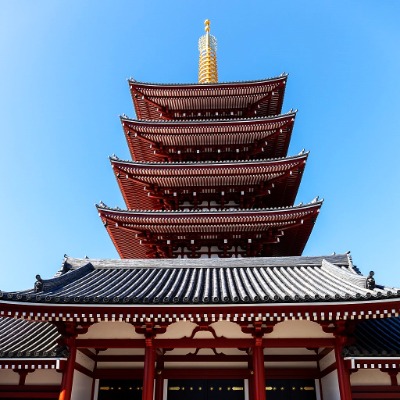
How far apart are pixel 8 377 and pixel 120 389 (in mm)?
3086

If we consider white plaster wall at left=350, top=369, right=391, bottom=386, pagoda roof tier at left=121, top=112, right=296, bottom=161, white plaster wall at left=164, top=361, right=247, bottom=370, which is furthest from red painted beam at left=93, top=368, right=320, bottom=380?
pagoda roof tier at left=121, top=112, right=296, bottom=161

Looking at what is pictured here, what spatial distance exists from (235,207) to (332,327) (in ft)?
25.6

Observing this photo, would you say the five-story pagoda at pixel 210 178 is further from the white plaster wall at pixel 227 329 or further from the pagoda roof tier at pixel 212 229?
the white plaster wall at pixel 227 329

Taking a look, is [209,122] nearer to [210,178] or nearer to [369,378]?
[210,178]

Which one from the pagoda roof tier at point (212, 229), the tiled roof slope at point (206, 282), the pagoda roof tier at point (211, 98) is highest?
the pagoda roof tier at point (211, 98)

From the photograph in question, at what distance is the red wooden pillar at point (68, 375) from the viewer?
372 inches

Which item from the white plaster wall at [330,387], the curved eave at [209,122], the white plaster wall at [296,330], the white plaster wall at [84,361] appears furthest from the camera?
the curved eave at [209,122]

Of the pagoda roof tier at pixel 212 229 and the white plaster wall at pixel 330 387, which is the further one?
the pagoda roof tier at pixel 212 229

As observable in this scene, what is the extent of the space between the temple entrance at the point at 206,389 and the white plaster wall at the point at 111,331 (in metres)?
2.14

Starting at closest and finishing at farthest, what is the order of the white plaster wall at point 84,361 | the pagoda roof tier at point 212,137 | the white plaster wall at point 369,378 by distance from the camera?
the white plaster wall at point 369,378 → the white plaster wall at point 84,361 → the pagoda roof tier at point 212,137

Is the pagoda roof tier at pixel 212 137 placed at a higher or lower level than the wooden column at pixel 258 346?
higher

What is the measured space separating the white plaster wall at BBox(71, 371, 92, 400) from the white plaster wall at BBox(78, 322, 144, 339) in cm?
104

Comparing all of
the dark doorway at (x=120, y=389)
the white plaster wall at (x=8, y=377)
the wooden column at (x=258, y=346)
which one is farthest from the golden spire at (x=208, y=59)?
the white plaster wall at (x=8, y=377)

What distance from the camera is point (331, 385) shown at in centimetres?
1006
